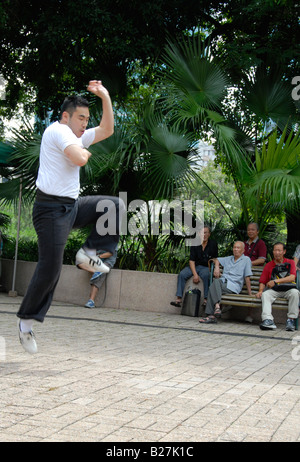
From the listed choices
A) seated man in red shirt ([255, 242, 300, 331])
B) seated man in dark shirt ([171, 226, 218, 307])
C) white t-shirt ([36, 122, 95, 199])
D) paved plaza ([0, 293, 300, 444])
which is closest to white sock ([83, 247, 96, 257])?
white t-shirt ([36, 122, 95, 199])

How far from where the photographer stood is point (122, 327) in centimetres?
894

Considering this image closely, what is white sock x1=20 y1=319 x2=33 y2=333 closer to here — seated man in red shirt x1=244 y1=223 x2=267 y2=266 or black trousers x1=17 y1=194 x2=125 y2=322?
black trousers x1=17 y1=194 x2=125 y2=322

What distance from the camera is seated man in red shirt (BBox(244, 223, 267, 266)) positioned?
10797 millimetres

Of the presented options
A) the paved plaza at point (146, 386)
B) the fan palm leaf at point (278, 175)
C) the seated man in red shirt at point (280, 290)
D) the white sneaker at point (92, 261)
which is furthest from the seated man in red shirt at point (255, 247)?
the white sneaker at point (92, 261)

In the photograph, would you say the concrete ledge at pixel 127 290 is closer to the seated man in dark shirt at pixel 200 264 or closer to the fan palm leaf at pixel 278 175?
the seated man in dark shirt at pixel 200 264

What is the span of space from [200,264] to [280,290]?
1.75 meters

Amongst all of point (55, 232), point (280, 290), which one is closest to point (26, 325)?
point (55, 232)

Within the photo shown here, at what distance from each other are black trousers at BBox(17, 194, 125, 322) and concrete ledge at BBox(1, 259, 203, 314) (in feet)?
20.7

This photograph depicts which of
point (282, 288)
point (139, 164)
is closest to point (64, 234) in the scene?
point (282, 288)

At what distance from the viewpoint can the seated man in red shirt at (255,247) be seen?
35.4ft

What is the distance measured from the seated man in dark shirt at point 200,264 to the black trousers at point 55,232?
20.0 ft

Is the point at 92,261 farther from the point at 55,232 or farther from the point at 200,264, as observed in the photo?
the point at 200,264
